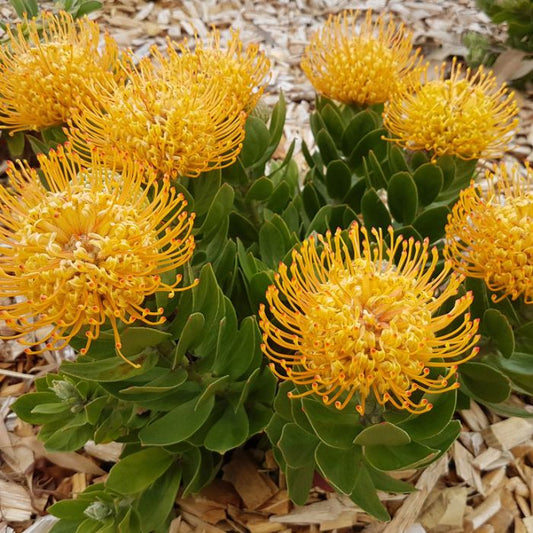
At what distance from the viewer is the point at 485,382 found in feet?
3.50

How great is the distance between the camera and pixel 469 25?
10.6ft

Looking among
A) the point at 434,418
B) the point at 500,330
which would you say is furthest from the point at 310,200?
the point at 434,418

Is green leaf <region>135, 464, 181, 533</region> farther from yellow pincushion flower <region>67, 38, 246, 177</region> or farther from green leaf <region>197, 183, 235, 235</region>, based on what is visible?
yellow pincushion flower <region>67, 38, 246, 177</region>

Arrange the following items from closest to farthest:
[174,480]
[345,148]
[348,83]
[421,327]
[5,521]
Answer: [421,327] → [174,480] → [5,521] → [348,83] → [345,148]

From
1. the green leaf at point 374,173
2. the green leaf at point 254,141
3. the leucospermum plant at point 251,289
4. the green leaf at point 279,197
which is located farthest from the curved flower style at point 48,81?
the green leaf at point 374,173

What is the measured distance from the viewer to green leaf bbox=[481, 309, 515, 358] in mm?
1022

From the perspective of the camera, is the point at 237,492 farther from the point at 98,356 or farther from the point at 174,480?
the point at 98,356

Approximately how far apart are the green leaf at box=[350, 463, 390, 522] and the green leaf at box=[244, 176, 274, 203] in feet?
2.33

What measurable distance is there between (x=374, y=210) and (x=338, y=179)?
21 centimetres

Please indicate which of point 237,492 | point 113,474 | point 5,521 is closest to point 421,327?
point 113,474

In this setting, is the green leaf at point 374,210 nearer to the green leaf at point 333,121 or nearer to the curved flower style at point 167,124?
the green leaf at point 333,121

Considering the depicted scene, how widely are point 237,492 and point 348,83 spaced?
3.86 feet

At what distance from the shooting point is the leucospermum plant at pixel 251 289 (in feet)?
2.65

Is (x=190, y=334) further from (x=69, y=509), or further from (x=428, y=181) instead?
(x=428, y=181)
